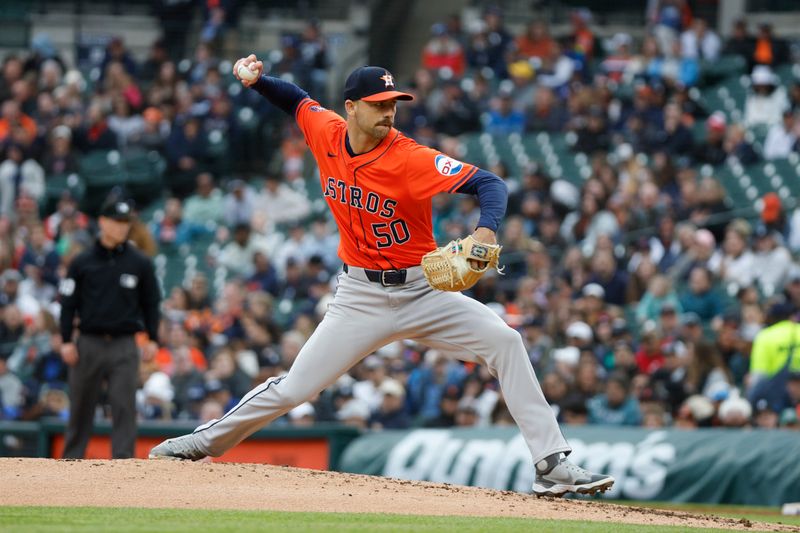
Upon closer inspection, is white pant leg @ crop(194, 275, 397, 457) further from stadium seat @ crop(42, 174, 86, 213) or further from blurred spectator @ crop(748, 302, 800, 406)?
stadium seat @ crop(42, 174, 86, 213)

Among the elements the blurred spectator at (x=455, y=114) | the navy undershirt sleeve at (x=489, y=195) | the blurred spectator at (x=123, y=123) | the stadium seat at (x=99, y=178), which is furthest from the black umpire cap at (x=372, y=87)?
the blurred spectator at (x=123, y=123)

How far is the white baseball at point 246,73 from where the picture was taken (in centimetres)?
730

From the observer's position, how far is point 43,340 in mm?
14984

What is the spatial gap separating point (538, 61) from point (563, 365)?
29.0ft

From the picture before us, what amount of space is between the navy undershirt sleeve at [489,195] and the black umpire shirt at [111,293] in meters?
3.50

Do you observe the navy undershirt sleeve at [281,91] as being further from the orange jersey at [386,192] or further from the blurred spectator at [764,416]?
the blurred spectator at [764,416]

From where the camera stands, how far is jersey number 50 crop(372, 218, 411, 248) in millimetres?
6805

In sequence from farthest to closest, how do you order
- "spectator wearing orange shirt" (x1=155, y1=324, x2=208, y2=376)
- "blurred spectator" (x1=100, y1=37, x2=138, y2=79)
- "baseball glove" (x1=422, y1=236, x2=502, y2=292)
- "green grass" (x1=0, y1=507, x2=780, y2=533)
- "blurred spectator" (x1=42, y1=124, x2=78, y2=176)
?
1. "blurred spectator" (x1=100, y1=37, x2=138, y2=79)
2. "blurred spectator" (x1=42, y1=124, x2=78, y2=176)
3. "spectator wearing orange shirt" (x1=155, y1=324, x2=208, y2=376)
4. "baseball glove" (x1=422, y1=236, x2=502, y2=292)
5. "green grass" (x1=0, y1=507, x2=780, y2=533)

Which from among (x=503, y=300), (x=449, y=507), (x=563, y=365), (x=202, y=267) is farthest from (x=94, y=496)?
(x=202, y=267)

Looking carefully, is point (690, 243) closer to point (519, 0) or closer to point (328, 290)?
point (328, 290)

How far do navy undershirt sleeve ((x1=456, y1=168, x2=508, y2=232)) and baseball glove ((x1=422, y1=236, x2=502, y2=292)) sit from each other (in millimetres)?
109

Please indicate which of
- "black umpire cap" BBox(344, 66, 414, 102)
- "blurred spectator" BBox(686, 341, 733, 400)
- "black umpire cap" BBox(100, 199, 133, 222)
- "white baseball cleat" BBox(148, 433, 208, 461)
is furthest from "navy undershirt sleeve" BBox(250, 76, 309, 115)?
"blurred spectator" BBox(686, 341, 733, 400)

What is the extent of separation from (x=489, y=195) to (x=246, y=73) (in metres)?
1.62

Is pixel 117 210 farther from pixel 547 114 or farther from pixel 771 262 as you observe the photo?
pixel 547 114
